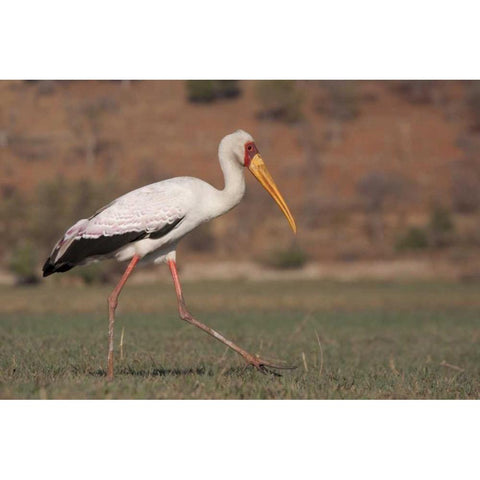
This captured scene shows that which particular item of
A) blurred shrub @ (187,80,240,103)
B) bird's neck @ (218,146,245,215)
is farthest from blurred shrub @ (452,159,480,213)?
bird's neck @ (218,146,245,215)

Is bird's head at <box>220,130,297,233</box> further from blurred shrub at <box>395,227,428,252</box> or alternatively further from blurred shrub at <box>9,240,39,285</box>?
blurred shrub at <box>395,227,428,252</box>

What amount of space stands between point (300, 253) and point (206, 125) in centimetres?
762

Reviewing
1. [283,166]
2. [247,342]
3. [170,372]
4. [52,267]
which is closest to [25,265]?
[247,342]

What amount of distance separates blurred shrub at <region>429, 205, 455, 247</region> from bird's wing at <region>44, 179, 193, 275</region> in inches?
1016

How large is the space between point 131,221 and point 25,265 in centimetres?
1811

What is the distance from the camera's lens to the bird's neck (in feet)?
28.0

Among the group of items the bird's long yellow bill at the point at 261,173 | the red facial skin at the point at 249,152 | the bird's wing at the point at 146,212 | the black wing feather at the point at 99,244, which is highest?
the red facial skin at the point at 249,152

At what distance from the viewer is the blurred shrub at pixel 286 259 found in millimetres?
31141

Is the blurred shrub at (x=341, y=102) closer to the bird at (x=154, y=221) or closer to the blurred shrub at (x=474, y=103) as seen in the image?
the blurred shrub at (x=474, y=103)

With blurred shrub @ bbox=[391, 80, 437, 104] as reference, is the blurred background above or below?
below

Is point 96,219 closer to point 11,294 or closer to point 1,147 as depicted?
point 11,294

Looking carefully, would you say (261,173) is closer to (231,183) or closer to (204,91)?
(231,183)

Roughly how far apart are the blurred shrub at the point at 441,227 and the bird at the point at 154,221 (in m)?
25.4

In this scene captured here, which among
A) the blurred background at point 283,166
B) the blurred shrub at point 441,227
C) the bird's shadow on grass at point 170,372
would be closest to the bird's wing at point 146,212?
the bird's shadow on grass at point 170,372
